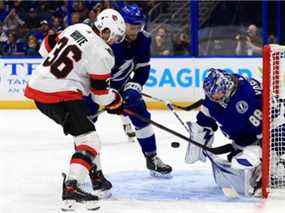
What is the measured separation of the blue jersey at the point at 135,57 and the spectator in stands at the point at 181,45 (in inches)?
166

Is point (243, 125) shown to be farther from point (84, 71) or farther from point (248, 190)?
point (84, 71)

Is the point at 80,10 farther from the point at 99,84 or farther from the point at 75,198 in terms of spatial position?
the point at 75,198

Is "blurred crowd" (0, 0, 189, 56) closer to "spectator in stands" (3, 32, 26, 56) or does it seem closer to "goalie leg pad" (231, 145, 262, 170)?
"spectator in stands" (3, 32, 26, 56)

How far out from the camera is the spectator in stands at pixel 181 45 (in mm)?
9320

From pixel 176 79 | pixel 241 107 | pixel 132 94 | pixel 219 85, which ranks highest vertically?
pixel 219 85

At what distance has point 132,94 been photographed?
4840 millimetres

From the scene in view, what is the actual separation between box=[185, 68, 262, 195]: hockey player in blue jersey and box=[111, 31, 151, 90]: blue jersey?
72 centimetres

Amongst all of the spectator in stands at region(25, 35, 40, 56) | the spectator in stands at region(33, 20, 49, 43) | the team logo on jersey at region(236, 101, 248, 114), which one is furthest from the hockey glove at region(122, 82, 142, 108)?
the spectator in stands at region(33, 20, 49, 43)

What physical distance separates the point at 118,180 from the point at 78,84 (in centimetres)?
111

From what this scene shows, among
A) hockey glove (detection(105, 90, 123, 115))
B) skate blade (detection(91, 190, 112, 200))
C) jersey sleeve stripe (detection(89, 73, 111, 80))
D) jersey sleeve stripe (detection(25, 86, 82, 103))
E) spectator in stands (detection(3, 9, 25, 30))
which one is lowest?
spectator in stands (detection(3, 9, 25, 30))

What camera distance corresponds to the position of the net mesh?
427cm

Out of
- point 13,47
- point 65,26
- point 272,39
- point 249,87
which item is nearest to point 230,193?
point 249,87

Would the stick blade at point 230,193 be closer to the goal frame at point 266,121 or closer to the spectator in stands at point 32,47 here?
the goal frame at point 266,121

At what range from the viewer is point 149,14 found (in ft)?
33.0
